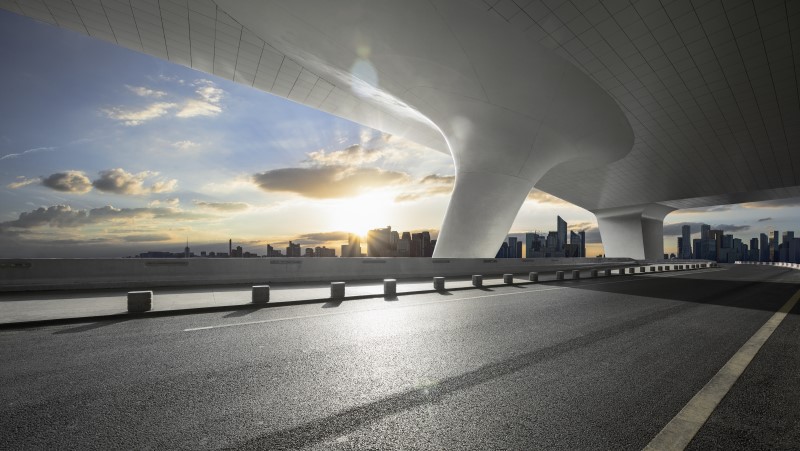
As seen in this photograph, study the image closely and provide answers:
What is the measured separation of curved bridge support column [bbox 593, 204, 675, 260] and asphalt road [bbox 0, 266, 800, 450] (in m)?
66.1

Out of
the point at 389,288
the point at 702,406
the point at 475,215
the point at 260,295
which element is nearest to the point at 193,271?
the point at 260,295

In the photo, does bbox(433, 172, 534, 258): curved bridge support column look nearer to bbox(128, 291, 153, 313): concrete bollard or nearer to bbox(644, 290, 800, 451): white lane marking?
bbox(644, 290, 800, 451): white lane marking

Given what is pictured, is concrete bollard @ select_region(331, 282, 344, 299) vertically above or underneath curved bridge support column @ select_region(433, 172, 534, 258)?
underneath

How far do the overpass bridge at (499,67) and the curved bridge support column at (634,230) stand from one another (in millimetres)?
30142

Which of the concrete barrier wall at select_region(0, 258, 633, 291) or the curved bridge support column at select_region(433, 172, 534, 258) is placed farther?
the curved bridge support column at select_region(433, 172, 534, 258)


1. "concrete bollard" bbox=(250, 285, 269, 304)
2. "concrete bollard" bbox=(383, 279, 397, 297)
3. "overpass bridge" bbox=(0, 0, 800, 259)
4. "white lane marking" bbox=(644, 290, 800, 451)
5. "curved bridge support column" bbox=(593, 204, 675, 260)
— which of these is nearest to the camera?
"white lane marking" bbox=(644, 290, 800, 451)

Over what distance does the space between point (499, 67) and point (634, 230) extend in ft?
192

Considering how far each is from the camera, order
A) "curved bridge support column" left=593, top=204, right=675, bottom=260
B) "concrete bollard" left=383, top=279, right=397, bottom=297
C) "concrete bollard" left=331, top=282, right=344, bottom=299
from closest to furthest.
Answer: "concrete bollard" left=331, top=282, right=344, bottom=299 < "concrete bollard" left=383, top=279, right=397, bottom=297 < "curved bridge support column" left=593, top=204, right=675, bottom=260

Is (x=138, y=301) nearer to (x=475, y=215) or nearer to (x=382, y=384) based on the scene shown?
(x=382, y=384)

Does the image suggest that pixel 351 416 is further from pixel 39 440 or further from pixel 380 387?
pixel 39 440

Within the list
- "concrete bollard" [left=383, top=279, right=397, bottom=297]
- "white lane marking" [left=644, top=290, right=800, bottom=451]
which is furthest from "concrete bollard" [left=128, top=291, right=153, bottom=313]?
"white lane marking" [left=644, top=290, right=800, bottom=451]

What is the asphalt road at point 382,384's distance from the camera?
2523mm

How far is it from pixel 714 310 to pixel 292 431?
1066 centimetres

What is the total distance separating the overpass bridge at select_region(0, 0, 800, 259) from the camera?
16.9 metres
